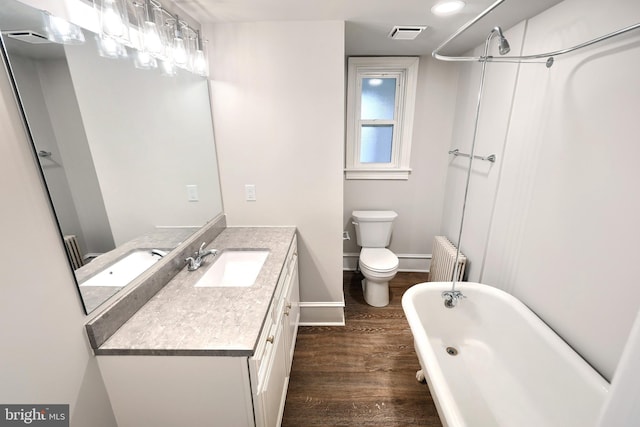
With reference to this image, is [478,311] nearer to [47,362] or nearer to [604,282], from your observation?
[604,282]

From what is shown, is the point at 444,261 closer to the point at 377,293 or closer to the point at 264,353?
the point at 377,293

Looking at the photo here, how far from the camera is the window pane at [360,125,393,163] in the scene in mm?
2912

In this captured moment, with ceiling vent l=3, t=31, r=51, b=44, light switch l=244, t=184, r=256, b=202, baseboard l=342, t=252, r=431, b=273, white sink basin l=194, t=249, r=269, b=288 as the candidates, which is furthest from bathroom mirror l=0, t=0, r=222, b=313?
baseboard l=342, t=252, r=431, b=273

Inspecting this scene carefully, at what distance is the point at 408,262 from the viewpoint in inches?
128

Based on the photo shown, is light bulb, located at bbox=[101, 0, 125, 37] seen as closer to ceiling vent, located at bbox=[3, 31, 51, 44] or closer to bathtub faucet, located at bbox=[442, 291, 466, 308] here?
ceiling vent, located at bbox=[3, 31, 51, 44]

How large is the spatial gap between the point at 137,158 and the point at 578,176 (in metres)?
2.12

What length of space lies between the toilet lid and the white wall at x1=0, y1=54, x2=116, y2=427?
6.68 ft

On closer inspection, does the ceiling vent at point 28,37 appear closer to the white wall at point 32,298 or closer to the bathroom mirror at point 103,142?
the bathroom mirror at point 103,142

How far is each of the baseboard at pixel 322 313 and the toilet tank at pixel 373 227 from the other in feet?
2.58

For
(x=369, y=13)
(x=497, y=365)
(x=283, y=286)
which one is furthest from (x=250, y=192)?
(x=497, y=365)

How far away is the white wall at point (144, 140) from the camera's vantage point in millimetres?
1024

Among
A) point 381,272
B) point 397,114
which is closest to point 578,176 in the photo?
point 381,272

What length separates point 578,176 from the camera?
1.33 metres

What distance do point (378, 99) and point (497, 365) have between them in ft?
8.16
